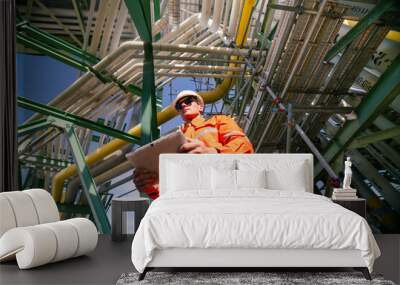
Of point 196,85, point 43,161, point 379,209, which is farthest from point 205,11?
point 379,209

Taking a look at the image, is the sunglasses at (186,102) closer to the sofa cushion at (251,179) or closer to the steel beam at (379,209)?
the sofa cushion at (251,179)

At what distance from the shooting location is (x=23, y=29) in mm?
5793

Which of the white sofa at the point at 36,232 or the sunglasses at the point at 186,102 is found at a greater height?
the sunglasses at the point at 186,102

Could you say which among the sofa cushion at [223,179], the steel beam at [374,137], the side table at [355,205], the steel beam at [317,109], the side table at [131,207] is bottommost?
the side table at [131,207]

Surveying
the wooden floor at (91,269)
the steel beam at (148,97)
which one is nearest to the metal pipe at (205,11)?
the steel beam at (148,97)

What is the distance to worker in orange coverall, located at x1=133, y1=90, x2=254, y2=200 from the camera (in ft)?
17.0

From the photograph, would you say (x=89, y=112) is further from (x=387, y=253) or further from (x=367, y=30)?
(x=387, y=253)

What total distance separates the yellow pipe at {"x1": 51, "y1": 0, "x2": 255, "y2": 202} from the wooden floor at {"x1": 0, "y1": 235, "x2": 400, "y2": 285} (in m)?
1.63

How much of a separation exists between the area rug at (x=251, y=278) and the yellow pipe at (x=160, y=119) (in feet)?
8.28

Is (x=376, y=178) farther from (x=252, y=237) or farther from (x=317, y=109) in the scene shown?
(x=252, y=237)

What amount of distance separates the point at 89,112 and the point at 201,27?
1.48m

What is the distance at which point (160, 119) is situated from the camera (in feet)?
18.6

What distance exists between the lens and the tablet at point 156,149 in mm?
4836

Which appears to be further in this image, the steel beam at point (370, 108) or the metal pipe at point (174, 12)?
the metal pipe at point (174, 12)
